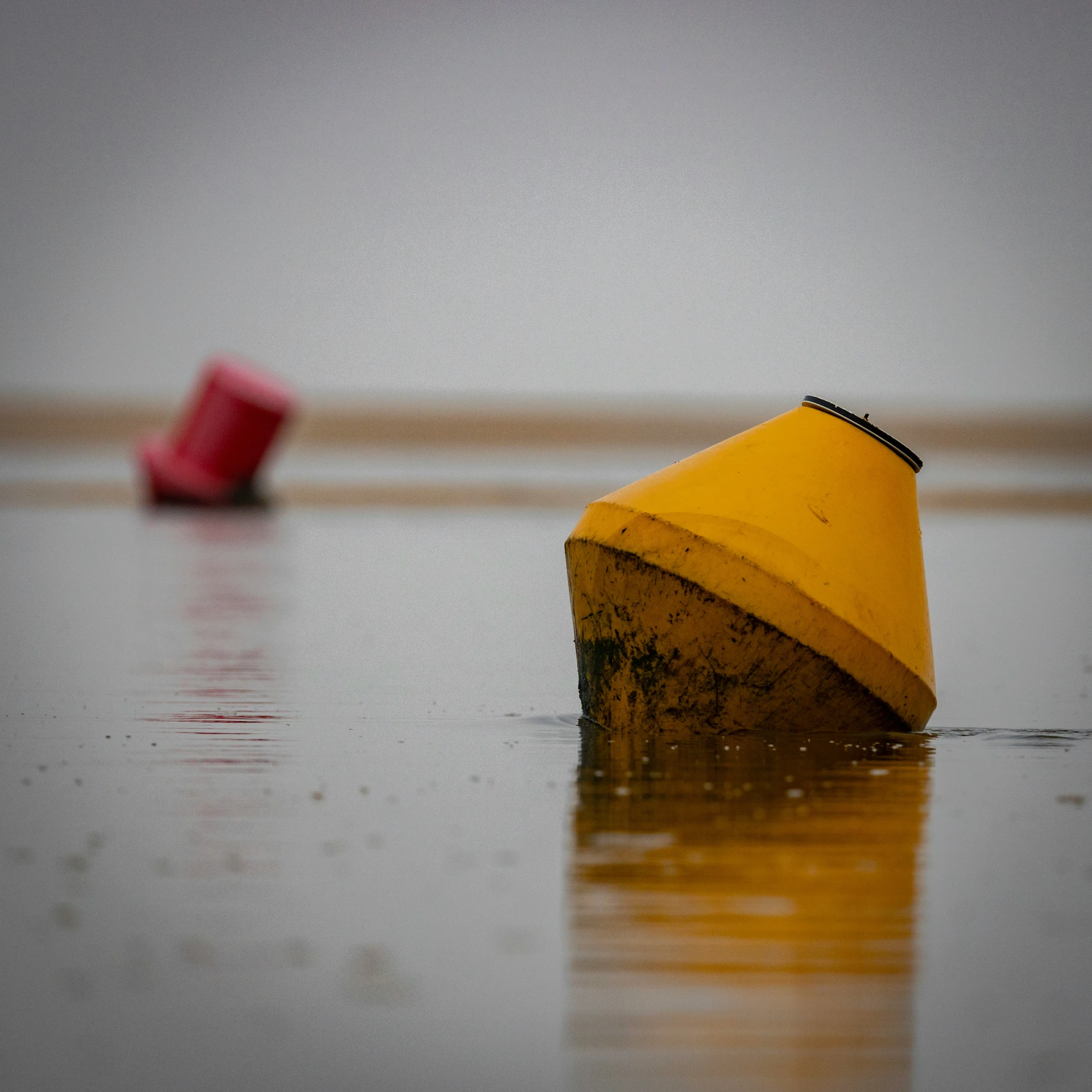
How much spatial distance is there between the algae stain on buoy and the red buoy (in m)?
12.6

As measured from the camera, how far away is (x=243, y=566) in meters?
10.8

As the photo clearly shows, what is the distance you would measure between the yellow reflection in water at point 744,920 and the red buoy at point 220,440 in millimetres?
13217

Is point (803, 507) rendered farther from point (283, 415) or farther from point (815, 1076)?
point (283, 415)

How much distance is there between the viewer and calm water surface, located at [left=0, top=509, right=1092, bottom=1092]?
224 cm

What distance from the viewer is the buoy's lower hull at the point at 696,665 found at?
441cm

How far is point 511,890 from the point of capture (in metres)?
2.97

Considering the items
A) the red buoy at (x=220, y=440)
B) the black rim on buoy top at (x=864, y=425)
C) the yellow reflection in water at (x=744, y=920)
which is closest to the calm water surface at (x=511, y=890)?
the yellow reflection in water at (x=744, y=920)

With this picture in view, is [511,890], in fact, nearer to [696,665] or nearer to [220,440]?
[696,665]

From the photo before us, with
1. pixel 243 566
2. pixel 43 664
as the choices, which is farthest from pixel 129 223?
pixel 43 664

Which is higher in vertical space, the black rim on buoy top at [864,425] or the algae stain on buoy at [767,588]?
the black rim on buoy top at [864,425]

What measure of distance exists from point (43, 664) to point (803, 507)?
2839 millimetres

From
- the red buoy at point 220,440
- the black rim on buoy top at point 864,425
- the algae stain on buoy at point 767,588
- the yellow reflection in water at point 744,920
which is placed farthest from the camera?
the red buoy at point 220,440

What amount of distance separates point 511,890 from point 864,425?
2.05m

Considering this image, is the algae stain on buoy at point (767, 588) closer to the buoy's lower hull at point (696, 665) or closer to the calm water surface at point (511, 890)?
Answer: the buoy's lower hull at point (696, 665)
